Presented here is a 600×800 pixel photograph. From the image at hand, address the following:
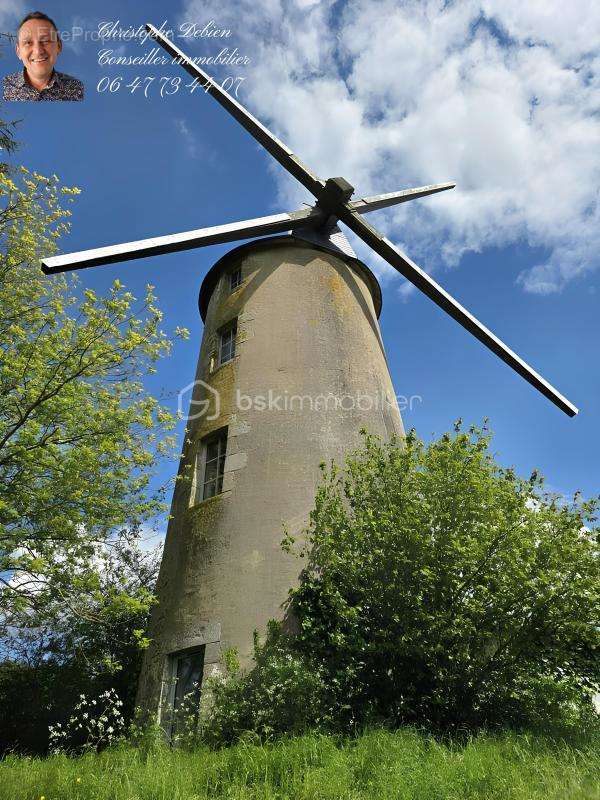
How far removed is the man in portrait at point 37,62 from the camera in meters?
11.0

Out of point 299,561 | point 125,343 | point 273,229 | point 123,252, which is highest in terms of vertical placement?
point 273,229

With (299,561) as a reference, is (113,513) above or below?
above

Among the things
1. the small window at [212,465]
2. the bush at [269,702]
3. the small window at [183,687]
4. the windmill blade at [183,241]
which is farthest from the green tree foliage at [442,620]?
the windmill blade at [183,241]

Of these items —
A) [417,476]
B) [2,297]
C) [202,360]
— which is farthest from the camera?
[202,360]

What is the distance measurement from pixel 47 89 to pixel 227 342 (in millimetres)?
6513

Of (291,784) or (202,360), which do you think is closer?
(291,784)

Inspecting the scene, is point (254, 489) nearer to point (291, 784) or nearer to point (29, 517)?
point (29, 517)

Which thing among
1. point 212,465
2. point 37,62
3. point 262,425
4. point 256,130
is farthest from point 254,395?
point 256,130

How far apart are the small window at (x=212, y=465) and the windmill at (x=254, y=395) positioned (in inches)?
1.3

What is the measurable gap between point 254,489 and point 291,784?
551 centimetres

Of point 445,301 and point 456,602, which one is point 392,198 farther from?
point 456,602

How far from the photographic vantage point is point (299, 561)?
1045 cm

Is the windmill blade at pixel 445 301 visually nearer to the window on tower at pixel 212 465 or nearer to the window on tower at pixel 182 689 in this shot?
the window on tower at pixel 212 465

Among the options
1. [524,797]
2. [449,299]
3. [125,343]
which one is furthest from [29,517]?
[449,299]
